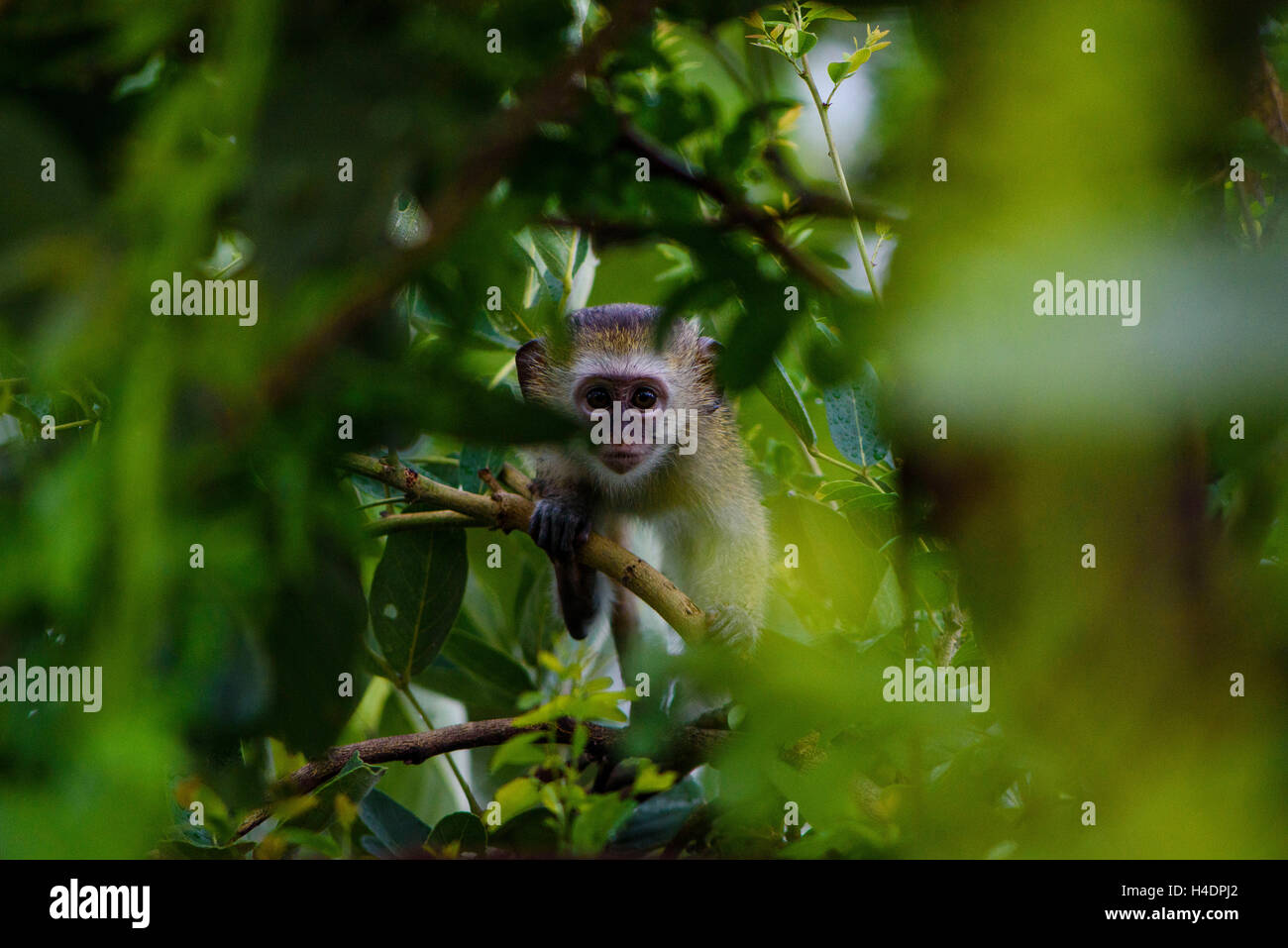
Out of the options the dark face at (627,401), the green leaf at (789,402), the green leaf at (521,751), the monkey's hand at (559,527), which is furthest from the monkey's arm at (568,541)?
the green leaf at (521,751)

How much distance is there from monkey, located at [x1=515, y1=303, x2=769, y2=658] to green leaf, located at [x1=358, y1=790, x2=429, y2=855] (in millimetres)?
622

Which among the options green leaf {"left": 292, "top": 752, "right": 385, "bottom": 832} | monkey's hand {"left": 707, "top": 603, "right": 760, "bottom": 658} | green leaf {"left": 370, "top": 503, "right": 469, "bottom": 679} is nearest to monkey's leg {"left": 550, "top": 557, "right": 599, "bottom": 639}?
monkey's hand {"left": 707, "top": 603, "right": 760, "bottom": 658}

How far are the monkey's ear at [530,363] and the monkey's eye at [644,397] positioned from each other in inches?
16.5

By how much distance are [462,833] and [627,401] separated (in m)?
1.05

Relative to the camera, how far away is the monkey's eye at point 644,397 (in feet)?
5.65

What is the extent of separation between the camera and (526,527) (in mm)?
1094

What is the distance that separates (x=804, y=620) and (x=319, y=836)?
0.43 meters

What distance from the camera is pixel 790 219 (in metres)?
0.58

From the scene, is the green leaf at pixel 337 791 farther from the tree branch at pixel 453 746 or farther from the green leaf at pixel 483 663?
the green leaf at pixel 483 663

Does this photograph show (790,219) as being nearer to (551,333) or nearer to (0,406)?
(551,333)

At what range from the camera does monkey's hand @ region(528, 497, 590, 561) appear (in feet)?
4.40

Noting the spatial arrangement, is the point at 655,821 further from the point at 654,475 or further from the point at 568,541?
the point at 654,475

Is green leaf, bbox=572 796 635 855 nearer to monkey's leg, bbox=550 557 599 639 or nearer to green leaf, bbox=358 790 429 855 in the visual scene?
green leaf, bbox=358 790 429 855
